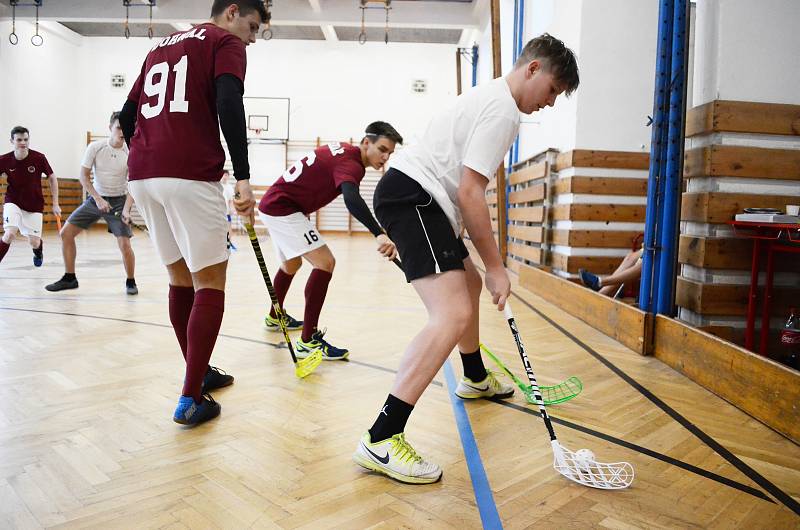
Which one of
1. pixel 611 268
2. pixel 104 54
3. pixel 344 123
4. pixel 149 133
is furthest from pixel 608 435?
pixel 104 54

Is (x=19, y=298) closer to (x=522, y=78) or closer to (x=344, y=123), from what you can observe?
(x=522, y=78)

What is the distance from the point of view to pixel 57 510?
1.55 meters

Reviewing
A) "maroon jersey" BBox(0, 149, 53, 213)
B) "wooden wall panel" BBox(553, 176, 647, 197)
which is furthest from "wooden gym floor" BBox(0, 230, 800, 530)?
"maroon jersey" BBox(0, 149, 53, 213)

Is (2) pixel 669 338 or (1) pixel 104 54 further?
(1) pixel 104 54

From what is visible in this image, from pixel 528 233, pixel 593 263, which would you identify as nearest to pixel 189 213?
pixel 593 263

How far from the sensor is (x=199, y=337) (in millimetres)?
2195

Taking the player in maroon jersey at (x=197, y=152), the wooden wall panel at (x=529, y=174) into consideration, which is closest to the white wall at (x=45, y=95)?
the wooden wall panel at (x=529, y=174)

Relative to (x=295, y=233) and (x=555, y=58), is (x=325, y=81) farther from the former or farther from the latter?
(x=555, y=58)

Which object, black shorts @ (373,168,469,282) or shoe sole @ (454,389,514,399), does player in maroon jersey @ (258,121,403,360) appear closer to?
shoe sole @ (454,389,514,399)

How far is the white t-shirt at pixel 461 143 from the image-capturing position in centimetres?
179

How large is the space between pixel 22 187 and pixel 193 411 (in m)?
5.27

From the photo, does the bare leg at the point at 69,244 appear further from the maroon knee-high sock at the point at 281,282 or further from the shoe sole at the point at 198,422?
the shoe sole at the point at 198,422

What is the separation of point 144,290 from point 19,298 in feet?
3.37

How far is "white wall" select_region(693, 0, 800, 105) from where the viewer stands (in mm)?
3383
